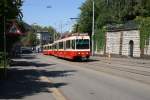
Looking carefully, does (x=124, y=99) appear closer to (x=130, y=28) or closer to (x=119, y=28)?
(x=130, y=28)

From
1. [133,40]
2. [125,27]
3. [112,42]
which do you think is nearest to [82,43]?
[133,40]

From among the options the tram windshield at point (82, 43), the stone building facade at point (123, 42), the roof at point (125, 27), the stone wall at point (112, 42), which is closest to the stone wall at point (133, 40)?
the stone building facade at point (123, 42)

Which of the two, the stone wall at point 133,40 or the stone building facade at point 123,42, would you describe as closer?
the stone wall at point 133,40

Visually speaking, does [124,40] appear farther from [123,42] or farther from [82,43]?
[82,43]

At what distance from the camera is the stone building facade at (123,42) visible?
6981 centimetres

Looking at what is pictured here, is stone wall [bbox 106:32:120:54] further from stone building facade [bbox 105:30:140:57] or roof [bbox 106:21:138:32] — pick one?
roof [bbox 106:21:138:32]

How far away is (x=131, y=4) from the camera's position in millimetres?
87250

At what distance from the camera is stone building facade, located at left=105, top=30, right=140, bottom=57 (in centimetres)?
6981

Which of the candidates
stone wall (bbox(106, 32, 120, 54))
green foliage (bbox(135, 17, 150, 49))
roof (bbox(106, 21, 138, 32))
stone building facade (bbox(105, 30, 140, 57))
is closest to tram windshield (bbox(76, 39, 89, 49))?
green foliage (bbox(135, 17, 150, 49))

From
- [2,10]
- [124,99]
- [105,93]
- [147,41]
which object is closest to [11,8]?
[2,10]

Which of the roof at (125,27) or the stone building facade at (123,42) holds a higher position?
the roof at (125,27)

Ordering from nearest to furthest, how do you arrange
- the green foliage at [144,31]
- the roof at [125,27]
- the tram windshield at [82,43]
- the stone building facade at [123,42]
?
the tram windshield at [82,43]
the green foliage at [144,31]
the stone building facade at [123,42]
the roof at [125,27]

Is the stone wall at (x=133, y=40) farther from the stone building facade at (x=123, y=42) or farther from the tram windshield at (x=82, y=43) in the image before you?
the tram windshield at (x=82, y=43)

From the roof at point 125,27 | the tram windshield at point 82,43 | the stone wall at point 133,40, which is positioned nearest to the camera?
the tram windshield at point 82,43
